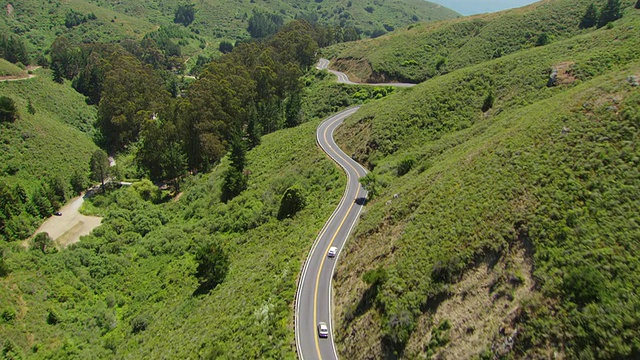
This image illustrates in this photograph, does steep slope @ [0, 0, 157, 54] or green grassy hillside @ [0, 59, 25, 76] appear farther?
steep slope @ [0, 0, 157, 54]

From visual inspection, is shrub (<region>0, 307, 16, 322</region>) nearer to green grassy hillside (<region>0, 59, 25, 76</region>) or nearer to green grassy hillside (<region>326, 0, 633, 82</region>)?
green grassy hillside (<region>0, 59, 25, 76</region>)

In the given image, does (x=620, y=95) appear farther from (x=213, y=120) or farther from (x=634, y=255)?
(x=213, y=120)

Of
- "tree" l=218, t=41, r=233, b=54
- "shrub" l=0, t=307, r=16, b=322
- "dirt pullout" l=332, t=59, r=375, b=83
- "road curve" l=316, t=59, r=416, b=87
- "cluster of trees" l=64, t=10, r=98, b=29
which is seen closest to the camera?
"shrub" l=0, t=307, r=16, b=322

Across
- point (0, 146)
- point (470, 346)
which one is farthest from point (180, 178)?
point (470, 346)

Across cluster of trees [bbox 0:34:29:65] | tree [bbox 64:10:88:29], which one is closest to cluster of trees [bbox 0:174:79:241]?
cluster of trees [bbox 0:34:29:65]

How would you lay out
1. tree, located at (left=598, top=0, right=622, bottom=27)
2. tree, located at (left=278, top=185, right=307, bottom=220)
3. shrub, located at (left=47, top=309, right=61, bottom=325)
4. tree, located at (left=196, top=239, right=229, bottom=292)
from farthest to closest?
tree, located at (left=598, top=0, right=622, bottom=27)
tree, located at (left=278, top=185, right=307, bottom=220)
shrub, located at (left=47, top=309, right=61, bottom=325)
tree, located at (left=196, top=239, right=229, bottom=292)

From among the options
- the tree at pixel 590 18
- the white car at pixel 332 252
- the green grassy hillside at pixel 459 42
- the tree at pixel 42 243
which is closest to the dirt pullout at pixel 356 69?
the green grassy hillside at pixel 459 42
